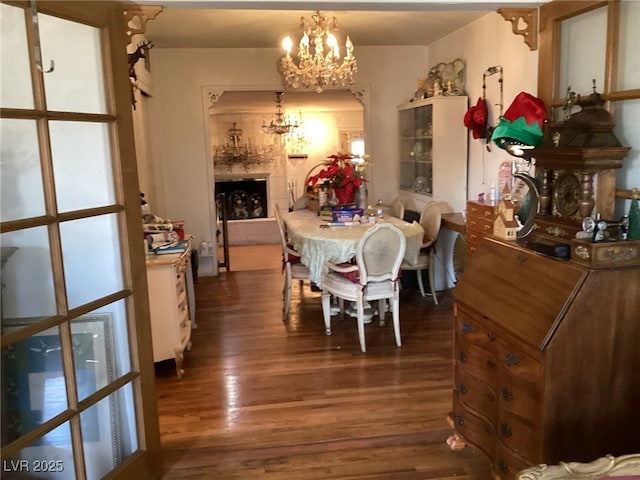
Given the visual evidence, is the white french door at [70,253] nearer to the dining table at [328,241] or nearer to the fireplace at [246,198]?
the dining table at [328,241]

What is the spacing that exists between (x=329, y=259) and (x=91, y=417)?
2223mm

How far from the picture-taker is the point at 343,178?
4.79 m

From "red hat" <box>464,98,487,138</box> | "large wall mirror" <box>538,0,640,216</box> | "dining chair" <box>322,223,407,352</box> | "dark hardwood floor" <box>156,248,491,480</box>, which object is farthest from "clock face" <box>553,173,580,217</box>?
"red hat" <box>464,98,487,138</box>

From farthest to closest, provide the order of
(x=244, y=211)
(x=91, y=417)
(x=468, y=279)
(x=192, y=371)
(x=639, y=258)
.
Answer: (x=244, y=211) → (x=192, y=371) → (x=468, y=279) → (x=91, y=417) → (x=639, y=258)

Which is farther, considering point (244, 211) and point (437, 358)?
point (244, 211)

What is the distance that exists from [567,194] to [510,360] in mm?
705

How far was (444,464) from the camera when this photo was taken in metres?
2.41

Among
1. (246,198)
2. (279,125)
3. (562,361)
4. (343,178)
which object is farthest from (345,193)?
(246,198)

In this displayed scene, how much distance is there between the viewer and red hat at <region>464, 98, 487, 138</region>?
15.1 feet

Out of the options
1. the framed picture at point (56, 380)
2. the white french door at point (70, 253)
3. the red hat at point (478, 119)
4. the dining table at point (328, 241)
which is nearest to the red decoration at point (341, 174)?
the dining table at point (328, 241)

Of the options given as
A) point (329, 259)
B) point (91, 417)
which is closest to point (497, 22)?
point (329, 259)

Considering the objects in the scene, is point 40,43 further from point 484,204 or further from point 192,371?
point 484,204

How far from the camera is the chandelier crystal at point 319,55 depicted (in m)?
4.22

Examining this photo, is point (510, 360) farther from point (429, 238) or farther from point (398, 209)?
point (398, 209)
